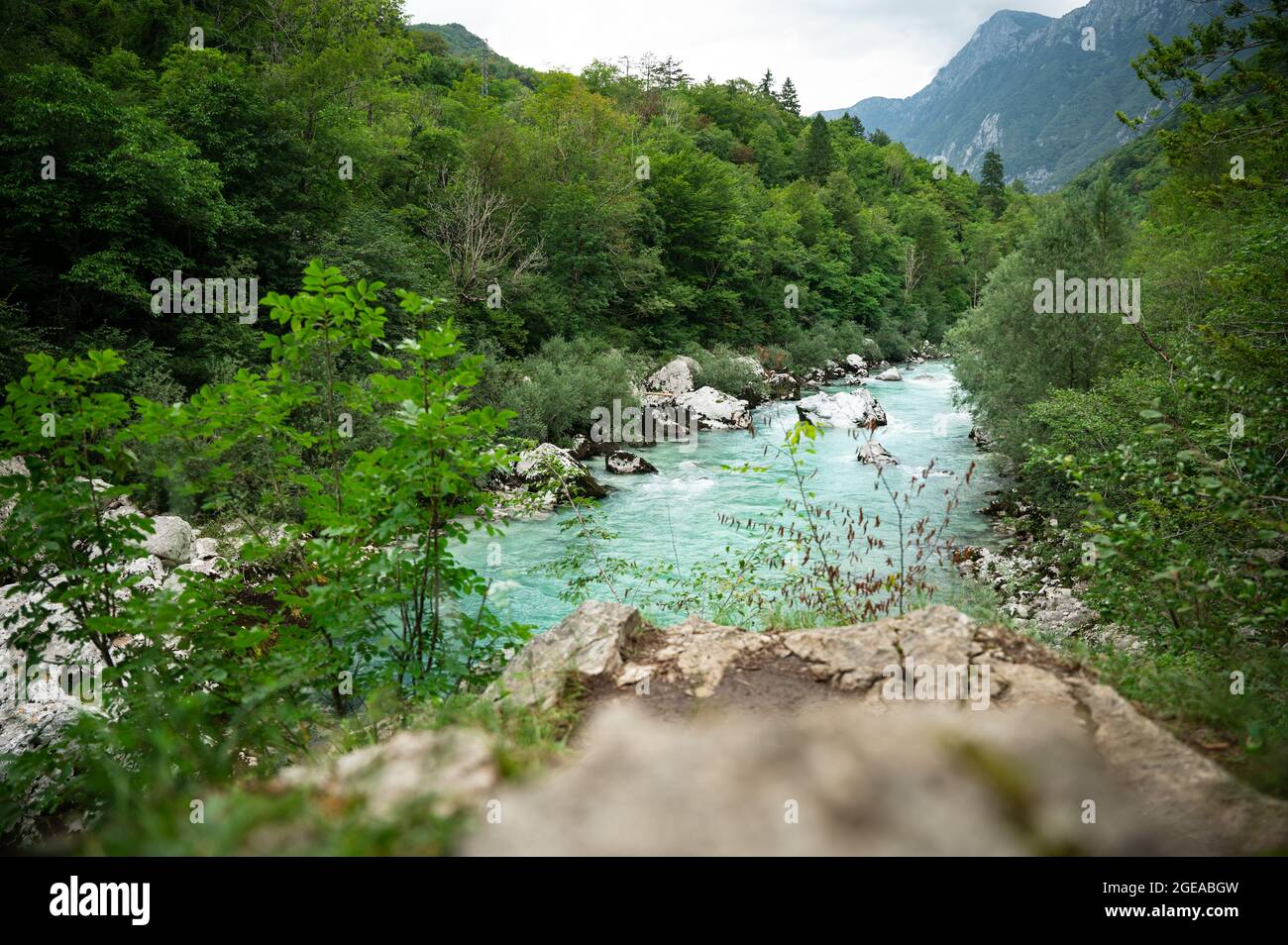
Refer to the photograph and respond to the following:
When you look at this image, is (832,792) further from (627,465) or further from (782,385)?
(782,385)

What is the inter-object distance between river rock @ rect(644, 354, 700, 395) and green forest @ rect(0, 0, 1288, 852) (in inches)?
44.4

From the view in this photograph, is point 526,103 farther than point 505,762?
Yes

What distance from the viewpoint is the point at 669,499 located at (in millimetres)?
16469

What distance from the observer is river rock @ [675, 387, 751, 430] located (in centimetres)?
2595

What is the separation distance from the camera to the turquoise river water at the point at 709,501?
1135cm

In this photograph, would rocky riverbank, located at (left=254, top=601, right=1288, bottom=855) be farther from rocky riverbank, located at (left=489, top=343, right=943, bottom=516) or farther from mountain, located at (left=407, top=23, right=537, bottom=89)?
mountain, located at (left=407, top=23, right=537, bottom=89)

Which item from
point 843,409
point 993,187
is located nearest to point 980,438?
point 843,409

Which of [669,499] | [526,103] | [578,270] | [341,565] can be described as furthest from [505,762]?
[526,103]

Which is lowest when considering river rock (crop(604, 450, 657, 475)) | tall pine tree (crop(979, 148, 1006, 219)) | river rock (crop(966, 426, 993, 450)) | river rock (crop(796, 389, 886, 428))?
river rock (crop(604, 450, 657, 475))

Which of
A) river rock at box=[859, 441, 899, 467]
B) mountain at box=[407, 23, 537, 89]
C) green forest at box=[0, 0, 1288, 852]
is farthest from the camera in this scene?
mountain at box=[407, 23, 537, 89]

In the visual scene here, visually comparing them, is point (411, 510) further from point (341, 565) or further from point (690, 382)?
point (690, 382)

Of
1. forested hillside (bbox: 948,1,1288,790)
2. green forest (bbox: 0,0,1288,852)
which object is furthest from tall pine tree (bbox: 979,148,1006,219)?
forested hillside (bbox: 948,1,1288,790)

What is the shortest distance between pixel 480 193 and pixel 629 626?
26558 millimetres

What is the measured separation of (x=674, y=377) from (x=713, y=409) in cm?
417
